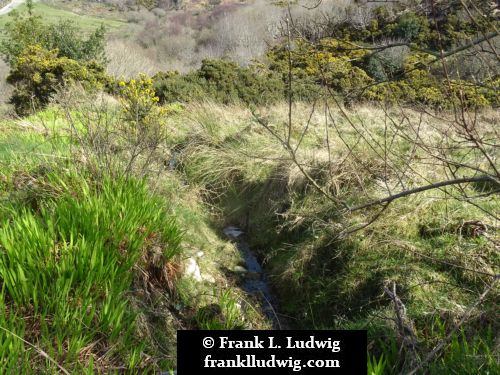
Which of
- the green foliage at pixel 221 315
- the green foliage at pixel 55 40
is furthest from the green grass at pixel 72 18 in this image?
the green foliage at pixel 221 315

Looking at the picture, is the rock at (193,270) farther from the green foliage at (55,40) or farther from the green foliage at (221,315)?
the green foliage at (55,40)

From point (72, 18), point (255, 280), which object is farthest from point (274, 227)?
point (72, 18)

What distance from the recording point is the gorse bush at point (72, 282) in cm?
214

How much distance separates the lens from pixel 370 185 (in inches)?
184

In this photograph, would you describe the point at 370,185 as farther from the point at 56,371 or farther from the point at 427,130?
the point at 56,371

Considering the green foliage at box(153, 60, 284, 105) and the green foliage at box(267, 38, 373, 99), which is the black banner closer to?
the green foliage at box(267, 38, 373, 99)

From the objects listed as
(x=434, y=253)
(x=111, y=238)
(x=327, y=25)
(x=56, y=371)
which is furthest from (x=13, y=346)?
(x=434, y=253)

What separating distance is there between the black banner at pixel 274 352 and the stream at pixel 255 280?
6.49ft

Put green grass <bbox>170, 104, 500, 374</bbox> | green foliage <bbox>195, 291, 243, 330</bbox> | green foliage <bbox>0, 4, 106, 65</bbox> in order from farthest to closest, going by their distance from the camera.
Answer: green foliage <bbox>0, 4, 106, 65</bbox> → green foliage <bbox>195, 291, 243, 330</bbox> → green grass <bbox>170, 104, 500, 374</bbox>

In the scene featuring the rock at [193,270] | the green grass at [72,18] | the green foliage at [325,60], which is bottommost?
the rock at [193,270]

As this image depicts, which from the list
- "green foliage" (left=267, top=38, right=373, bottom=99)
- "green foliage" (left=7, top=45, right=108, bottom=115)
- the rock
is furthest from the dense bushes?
the rock

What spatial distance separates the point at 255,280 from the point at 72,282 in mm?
2491

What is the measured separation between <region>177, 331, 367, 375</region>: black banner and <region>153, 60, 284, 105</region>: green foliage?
26.9 ft

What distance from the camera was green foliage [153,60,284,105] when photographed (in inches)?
404
